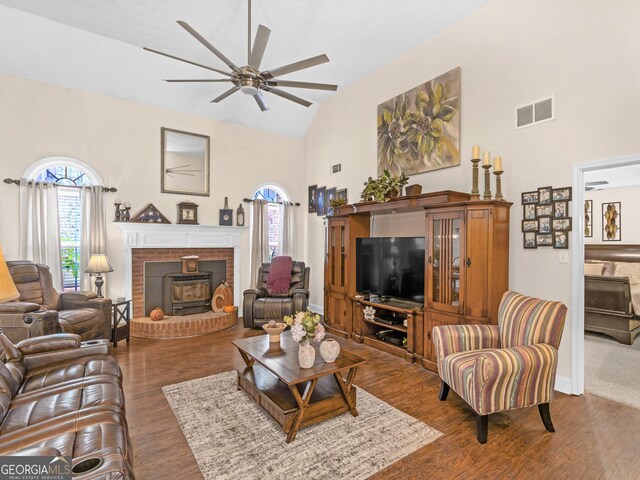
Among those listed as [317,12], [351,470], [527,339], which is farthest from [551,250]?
[317,12]

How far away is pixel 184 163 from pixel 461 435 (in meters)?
5.51

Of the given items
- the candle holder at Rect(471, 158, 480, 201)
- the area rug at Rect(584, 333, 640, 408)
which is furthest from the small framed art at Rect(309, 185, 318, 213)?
the area rug at Rect(584, 333, 640, 408)

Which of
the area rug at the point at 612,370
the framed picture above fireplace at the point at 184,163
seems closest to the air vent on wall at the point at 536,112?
the area rug at the point at 612,370

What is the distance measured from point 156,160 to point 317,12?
11.3 ft

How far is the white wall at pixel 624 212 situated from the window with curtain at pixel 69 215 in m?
9.93

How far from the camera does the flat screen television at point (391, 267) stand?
406 cm

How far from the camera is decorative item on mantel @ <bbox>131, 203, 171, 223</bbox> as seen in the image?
5288 millimetres

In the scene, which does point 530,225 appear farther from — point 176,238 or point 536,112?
point 176,238

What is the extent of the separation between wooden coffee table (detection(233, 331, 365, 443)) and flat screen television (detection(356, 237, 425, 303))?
65.9 inches

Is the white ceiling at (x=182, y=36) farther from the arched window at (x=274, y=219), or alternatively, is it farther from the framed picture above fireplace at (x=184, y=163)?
the arched window at (x=274, y=219)

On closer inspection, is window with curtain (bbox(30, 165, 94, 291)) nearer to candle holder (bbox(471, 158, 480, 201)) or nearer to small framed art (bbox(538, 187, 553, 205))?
candle holder (bbox(471, 158, 480, 201))

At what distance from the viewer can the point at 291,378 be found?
91.9 inches

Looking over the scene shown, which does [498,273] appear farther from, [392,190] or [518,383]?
[392,190]

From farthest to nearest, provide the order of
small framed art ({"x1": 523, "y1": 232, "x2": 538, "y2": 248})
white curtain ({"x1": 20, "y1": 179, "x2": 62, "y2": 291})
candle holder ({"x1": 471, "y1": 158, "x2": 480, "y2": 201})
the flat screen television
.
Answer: white curtain ({"x1": 20, "y1": 179, "x2": 62, "y2": 291}) → the flat screen television → candle holder ({"x1": 471, "y1": 158, "x2": 480, "y2": 201}) → small framed art ({"x1": 523, "y1": 232, "x2": 538, "y2": 248})
